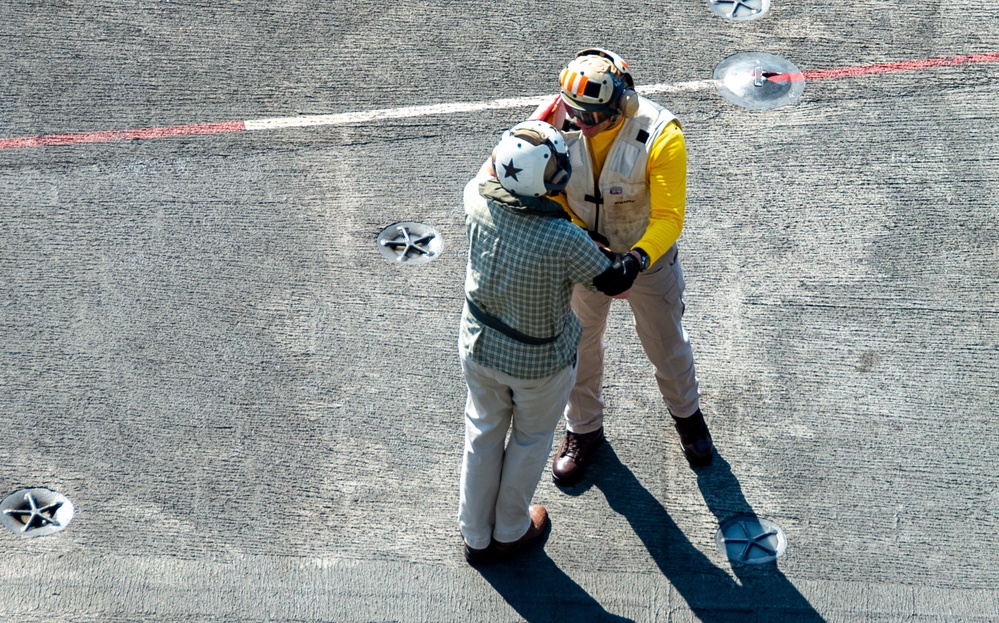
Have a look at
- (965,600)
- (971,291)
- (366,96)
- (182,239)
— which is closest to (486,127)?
(366,96)

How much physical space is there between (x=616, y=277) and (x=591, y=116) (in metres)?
0.77

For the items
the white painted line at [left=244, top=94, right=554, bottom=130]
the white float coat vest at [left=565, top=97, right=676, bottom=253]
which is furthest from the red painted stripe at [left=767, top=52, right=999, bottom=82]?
the white float coat vest at [left=565, top=97, right=676, bottom=253]

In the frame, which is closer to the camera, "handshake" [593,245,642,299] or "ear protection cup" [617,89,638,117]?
"handshake" [593,245,642,299]

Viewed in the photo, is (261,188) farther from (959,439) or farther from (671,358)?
(959,439)

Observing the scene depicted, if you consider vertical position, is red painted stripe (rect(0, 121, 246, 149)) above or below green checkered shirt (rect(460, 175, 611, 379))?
below

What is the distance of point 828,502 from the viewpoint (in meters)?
5.94

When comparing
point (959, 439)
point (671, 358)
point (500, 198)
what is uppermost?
point (500, 198)

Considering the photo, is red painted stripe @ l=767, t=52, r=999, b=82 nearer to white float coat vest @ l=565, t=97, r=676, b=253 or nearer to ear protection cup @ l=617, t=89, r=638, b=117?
white float coat vest @ l=565, t=97, r=676, b=253

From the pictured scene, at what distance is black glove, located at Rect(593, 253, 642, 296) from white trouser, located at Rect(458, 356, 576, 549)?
499 mm

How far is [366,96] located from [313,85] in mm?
416

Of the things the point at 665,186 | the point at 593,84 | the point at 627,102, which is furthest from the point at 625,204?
the point at 593,84

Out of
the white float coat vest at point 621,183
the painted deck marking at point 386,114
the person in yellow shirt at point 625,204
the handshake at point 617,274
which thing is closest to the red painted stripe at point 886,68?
the painted deck marking at point 386,114

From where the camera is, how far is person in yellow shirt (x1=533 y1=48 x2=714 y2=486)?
16.8ft

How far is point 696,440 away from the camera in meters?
6.15
